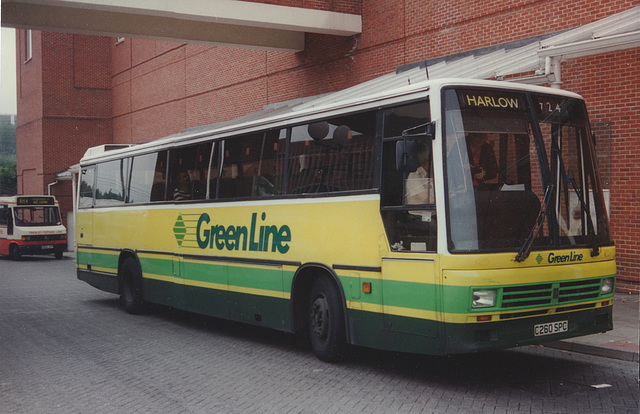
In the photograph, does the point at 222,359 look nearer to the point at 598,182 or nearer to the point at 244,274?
the point at 244,274

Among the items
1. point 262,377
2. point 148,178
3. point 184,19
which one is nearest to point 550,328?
point 262,377

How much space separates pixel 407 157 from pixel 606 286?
2535 mm

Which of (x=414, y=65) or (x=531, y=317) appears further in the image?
(x=414, y=65)

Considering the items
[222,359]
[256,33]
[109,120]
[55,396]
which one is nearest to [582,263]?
[222,359]

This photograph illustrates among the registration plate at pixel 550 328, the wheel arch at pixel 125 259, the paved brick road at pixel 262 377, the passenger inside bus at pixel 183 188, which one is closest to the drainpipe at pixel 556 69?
the paved brick road at pixel 262 377

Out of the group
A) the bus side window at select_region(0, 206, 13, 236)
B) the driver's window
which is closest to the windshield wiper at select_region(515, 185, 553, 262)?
the driver's window

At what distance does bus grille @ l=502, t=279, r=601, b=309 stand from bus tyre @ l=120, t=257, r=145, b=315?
26.5 ft

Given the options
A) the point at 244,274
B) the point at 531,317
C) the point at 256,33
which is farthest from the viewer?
the point at 256,33

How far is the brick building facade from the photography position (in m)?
13.3

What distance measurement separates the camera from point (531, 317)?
719 cm

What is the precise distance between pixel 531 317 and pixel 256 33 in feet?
50.6

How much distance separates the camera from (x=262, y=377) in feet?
26.7

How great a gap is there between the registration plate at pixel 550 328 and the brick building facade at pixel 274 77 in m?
6.33

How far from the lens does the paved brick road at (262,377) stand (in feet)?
22.5
